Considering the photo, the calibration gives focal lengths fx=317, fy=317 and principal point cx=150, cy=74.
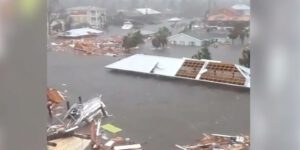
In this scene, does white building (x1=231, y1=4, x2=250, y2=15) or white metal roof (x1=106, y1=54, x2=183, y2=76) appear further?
white metal roof (x1=106, y1=54, x2=183, y2=76)

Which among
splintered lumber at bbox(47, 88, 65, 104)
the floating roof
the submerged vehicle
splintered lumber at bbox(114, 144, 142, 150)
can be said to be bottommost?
splintered lumber at bbox(114, 144, 142, 150)

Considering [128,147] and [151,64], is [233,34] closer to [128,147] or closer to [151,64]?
[151,64]

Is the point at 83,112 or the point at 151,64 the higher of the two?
the point at 151,64

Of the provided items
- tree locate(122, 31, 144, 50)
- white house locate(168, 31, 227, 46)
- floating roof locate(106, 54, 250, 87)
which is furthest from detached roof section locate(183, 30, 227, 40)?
tree locate(122, 31, 144, 50)

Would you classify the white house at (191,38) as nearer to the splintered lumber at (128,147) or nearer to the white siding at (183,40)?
the white siding at (183,40)

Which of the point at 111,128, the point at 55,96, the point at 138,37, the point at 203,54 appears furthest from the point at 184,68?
the point at 55,96

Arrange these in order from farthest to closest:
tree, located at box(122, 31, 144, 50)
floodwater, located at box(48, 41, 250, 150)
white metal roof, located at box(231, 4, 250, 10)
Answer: tree, located at box(122, 31, 144, 50)
floodwater, located at box(48, 41, 250, 150)
white metal roof, located at box(231, 4, 250, 10)

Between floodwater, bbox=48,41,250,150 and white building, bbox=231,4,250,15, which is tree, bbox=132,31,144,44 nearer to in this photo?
floodwater, bbox=48,41,250,150
